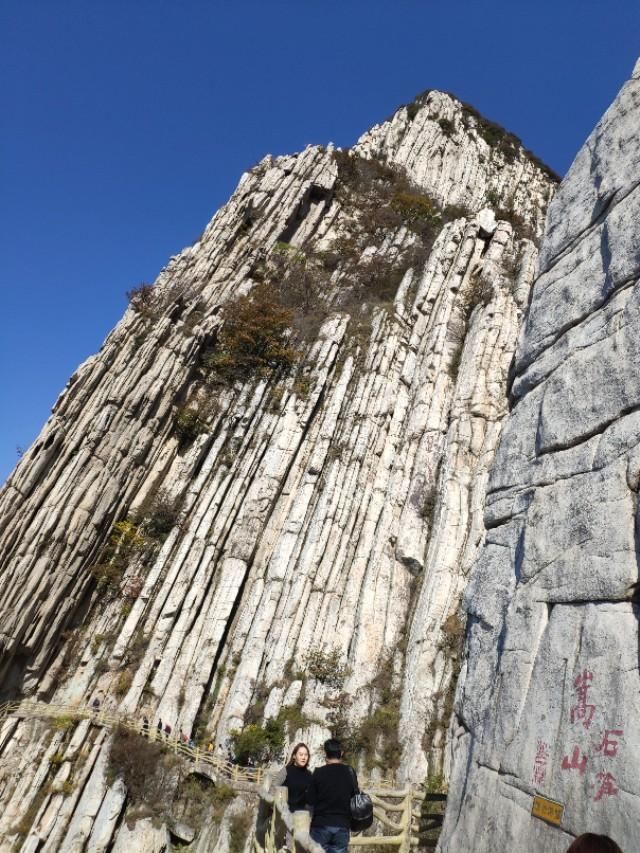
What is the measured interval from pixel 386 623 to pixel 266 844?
1249 centimetres

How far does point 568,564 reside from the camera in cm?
680

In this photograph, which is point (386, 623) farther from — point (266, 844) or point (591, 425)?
point (591, 425)

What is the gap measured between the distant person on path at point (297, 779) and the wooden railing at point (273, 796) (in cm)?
10

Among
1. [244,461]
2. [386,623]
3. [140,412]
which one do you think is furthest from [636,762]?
[140,412]

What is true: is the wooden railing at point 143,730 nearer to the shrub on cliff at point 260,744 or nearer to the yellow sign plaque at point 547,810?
the shrub on cliff at point 260,744

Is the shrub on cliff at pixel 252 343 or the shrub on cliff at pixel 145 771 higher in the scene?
the shrub on cliff at pixel 252 343

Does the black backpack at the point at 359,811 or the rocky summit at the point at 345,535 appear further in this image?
the rocky summit at the point at 345,535

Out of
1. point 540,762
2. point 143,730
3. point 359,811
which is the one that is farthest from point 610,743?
point 143,730

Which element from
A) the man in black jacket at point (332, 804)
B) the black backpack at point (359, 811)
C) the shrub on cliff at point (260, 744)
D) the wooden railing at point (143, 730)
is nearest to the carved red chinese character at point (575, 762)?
the black backpack at point (359, 811)

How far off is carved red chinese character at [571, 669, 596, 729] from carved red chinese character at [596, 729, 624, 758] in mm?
243

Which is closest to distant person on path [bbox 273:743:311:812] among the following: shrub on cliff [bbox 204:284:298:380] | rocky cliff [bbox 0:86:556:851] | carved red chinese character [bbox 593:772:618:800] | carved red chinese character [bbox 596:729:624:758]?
carved red chinese character [bbox 593:772:618:800]

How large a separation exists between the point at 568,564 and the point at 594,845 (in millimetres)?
A: 4560

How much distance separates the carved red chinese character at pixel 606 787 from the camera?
200 inches

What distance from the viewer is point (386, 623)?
18906 mm
